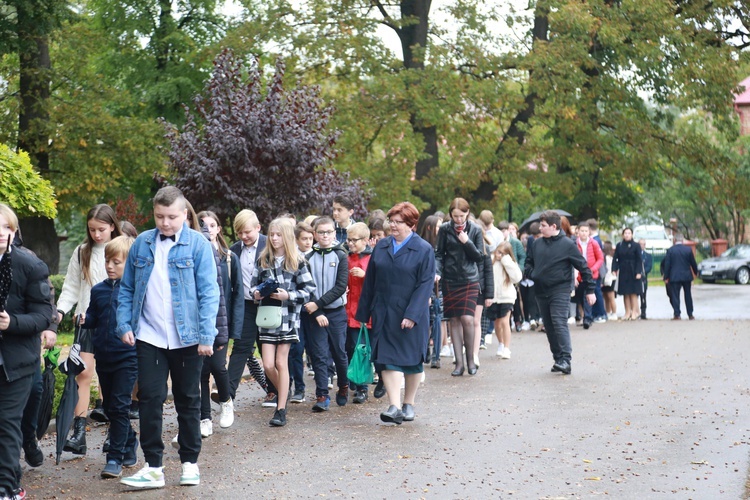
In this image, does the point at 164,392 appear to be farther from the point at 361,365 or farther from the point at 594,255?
the point at 594,255

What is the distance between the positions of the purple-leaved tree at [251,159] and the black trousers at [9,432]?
33.4 feet

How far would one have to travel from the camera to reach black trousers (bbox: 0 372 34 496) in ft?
20.2

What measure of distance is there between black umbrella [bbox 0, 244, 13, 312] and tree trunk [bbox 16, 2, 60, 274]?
17.9 m

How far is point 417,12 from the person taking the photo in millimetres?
28828

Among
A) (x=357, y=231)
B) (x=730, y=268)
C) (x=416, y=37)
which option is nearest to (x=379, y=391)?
(x=357, y=231)

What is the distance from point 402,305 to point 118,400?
2.84 meters

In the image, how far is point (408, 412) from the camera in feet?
31.2

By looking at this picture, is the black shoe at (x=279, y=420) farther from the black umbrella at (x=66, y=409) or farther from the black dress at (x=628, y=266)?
the black dress at (x=628, y=266)

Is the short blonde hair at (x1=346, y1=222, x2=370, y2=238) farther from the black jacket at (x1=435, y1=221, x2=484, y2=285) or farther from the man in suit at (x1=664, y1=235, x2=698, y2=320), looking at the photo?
the man in suit at (x1=664, y1=235, x2=698, y2=320)

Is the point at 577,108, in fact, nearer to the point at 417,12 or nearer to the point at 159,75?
the point at 417,12

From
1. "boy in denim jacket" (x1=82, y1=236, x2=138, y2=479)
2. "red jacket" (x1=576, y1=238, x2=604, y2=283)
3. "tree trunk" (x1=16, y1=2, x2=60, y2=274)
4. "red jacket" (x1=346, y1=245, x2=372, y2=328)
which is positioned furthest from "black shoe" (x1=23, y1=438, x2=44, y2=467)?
"tree trunk" (x1=16, y1=2, x2=60, y2=274)

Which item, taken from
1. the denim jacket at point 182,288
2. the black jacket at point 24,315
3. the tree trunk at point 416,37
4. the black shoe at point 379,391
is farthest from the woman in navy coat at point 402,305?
the tree trunk at point 416,37

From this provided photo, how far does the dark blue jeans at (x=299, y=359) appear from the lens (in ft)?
34.3

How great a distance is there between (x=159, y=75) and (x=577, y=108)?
10.5 metres
